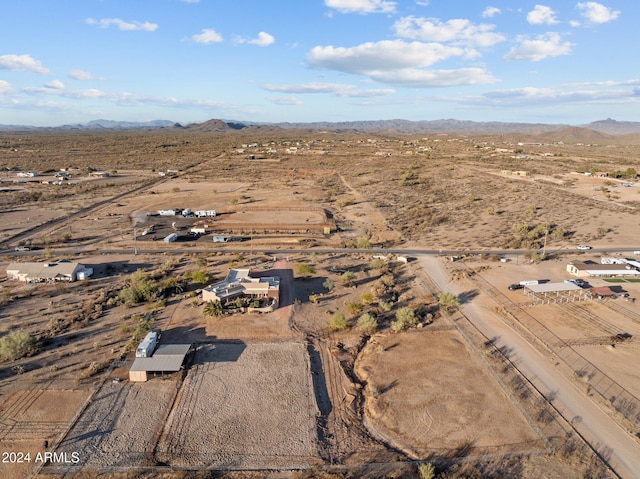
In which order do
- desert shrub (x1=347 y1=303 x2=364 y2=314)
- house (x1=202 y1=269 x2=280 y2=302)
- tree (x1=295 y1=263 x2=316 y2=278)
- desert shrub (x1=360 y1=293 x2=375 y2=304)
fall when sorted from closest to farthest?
desert shrub (x1=347 y1=303 x2=364 y2=314), house (x1=202 y1=269 x2=280 y2=302), desert shrub (x1=360 y1=293 x2=375 y2=304), tree (x1=295 y1=263 x2=316 y2=278)

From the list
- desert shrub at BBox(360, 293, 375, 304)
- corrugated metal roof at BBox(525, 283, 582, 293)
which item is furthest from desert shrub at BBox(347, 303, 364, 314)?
corrugated metal roof at BBox(525, 283, 582, 293)

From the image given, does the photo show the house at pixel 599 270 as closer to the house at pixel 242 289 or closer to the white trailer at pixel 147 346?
the house at pixel 242 289

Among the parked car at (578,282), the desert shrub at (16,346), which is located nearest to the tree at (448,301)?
the parked car at (578,282)

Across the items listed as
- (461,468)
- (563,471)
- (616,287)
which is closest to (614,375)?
(563,471)

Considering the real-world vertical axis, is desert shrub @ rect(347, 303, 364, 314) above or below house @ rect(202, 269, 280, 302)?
below

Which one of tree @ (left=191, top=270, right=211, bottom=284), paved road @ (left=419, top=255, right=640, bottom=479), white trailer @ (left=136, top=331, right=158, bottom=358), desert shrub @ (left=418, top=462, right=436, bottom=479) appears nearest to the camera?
desert shrub @ (left=418, top=462, right=436, bottom=479)

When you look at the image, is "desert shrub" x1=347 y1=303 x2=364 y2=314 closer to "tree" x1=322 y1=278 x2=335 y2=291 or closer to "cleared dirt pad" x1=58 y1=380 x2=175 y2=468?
"tree" x1=322 y1=278 x2=335 y2=291

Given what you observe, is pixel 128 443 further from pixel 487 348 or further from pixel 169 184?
pixel 169 184
